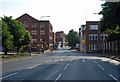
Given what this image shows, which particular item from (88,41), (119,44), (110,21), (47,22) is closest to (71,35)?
(47,22)

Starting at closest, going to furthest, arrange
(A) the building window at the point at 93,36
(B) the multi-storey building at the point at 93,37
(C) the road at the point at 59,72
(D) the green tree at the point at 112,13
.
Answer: (C) the road at the point at 59,72 → (D) the green tree at the point at 112,13 → (B) the multi-storey building at the point at 93,37 → (A) the building window at the point at 93,36

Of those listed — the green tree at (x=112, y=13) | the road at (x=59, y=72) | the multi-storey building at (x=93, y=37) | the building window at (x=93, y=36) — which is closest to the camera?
the road at (x=59, y=72)

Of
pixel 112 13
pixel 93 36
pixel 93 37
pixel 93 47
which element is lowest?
pixel 93 47

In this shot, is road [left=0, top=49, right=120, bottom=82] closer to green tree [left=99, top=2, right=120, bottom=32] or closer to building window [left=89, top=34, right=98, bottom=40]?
green tree [left=99, top=2, right=120, bottom=32]

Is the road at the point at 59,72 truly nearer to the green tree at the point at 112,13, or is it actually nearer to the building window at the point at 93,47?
the green tree at the point at 112,13

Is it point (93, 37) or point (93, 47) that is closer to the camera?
point (93, 47)

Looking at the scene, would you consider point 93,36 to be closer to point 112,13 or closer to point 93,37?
point 93,37

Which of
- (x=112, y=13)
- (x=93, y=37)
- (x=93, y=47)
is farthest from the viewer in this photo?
(x=93, y=37)

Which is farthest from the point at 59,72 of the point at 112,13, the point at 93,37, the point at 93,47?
the point at 93,37

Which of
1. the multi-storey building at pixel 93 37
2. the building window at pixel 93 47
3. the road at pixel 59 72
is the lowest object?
the road at pixel 59 72

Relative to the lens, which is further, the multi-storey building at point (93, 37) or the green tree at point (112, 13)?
the multi-storey building at point (93, 37)

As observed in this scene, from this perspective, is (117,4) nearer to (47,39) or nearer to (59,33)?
(47,39)

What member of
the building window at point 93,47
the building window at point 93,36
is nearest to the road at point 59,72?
the building window at point 93,47

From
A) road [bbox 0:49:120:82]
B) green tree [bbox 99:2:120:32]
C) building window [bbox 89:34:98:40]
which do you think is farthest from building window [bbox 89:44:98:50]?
road [bbox 0:49:120:82]
